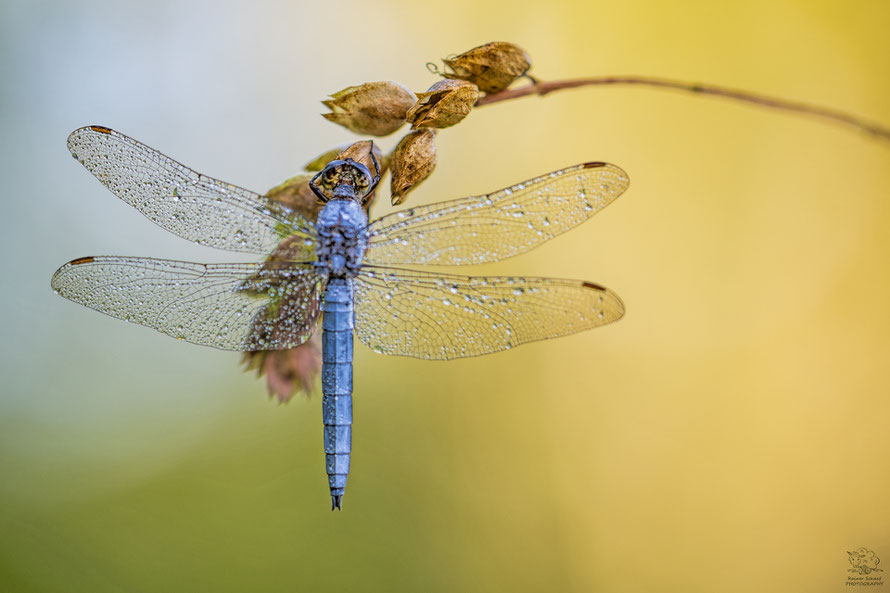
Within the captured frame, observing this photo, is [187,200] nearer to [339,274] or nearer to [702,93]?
[339,274]

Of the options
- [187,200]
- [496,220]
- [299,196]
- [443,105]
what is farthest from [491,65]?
[187,200]

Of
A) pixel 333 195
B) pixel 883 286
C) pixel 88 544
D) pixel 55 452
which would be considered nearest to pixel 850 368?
pixel 883 286

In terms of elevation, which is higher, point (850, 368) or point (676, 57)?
point (676, 57)

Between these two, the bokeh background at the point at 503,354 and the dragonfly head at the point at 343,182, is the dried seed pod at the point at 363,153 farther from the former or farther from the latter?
the bokeh background at the point at 503,354

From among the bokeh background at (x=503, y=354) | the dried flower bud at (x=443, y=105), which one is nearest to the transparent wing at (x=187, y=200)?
the dried flower bud at (x=443, y=105)

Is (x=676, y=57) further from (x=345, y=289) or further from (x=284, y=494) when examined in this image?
(x=284, y=494)

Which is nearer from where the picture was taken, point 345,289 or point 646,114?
point 345,289

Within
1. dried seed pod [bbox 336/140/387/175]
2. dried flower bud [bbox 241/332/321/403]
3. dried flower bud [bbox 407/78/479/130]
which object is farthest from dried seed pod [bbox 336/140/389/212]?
dried flower bud [bbox 241/332/321/403]
